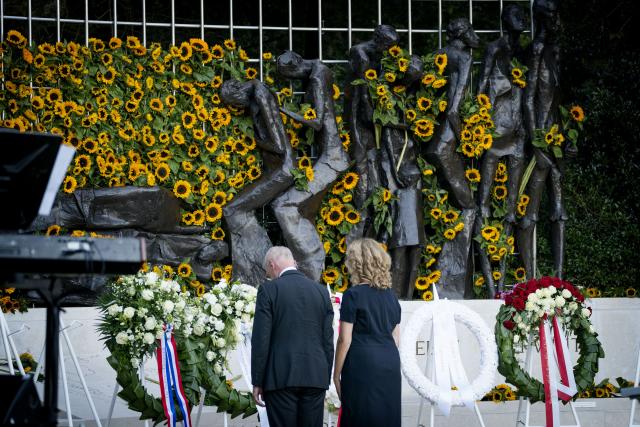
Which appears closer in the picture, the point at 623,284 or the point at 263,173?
the point at 263,173

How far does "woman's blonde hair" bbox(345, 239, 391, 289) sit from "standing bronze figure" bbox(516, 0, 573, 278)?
5902 mm

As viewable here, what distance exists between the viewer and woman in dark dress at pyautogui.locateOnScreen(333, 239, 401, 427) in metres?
5.43

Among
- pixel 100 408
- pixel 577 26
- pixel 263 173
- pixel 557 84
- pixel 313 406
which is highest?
pixel 577 26

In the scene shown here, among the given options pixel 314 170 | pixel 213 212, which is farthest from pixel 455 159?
pixel 213 212

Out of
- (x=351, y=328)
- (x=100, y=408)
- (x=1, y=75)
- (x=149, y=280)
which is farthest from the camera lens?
(x=1, y=75)

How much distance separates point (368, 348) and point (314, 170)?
496 centimetres

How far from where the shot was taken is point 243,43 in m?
12.3

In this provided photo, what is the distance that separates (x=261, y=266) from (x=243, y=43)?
3.48 metres

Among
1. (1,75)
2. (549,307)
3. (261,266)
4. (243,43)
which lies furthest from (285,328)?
(243,43)

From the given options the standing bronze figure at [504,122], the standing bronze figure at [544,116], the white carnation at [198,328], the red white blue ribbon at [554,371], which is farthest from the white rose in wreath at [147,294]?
the standing bronze figure at [544,116]

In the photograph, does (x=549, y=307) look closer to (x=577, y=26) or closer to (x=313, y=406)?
(x=313, y=406)

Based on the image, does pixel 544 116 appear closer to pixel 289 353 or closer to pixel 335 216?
pixel 335 216

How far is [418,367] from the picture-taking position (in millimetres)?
7172

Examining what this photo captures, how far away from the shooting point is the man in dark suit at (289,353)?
544 centimetres
